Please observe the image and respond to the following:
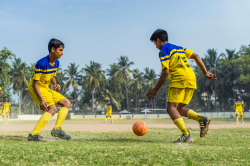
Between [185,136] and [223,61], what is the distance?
61.9 m

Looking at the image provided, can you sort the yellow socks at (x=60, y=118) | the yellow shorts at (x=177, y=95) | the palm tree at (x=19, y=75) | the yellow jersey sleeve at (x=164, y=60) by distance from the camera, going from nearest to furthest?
1. the yellow jersey sleeve at (x=164, y=60)
2. the yellow shorts at (x=177, y=95)
3. the yellow socks at (x=60, y=118)
4. the palm tree at (x=19, y=75)

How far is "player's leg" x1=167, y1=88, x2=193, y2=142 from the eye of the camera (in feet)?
15.9

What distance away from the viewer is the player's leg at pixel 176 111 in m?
4.86

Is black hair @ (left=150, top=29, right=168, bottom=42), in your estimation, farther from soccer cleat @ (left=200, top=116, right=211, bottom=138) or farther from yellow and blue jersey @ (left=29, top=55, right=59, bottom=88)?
yellow and blue jersey @ (left=29, top=55, right=59, bottom=88)

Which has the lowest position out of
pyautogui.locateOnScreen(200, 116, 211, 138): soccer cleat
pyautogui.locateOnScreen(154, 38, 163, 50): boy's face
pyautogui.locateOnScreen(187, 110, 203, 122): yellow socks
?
pyautogui.locateOnScreen(200, 116, 211, 138): soccer cleat

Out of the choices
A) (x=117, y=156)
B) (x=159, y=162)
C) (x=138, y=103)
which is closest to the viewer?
(x=159, y=162)

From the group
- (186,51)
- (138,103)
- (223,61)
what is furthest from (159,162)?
(138,103)

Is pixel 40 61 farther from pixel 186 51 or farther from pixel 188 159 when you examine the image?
pixel 188 159

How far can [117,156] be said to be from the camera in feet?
10.9

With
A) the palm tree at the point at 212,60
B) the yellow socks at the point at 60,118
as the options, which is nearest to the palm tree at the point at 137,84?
the palm tree at the point at 212,60

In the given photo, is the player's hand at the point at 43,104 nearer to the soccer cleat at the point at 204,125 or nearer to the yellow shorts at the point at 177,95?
the yellow shorts at the point at 177,95

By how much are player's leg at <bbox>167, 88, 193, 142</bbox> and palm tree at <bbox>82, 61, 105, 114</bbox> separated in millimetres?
57425

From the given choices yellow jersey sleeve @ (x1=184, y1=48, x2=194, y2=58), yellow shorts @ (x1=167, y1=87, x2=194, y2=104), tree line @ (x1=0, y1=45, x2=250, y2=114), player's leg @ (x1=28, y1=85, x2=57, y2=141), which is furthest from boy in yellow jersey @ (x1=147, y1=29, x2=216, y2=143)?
tree line @ (x1=0, y1=45, x2=250, y2=114)

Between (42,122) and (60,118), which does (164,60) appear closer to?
(60,118)
